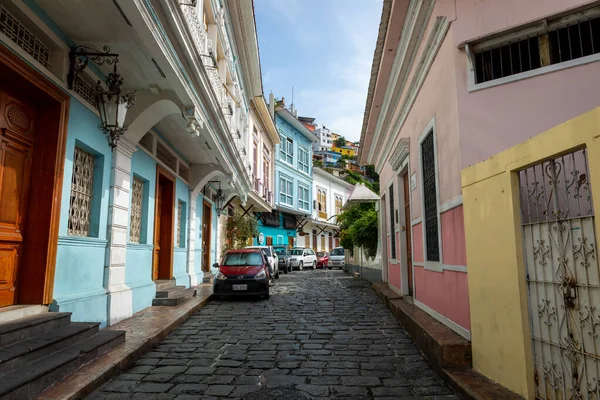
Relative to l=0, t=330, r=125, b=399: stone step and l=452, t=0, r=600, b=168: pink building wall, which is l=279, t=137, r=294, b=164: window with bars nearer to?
l=452, t=0, r=600, b=168: pink building wall

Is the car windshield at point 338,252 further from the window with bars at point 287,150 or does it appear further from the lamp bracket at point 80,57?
the lamp bracket at point 80,57

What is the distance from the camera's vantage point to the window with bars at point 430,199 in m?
6.05

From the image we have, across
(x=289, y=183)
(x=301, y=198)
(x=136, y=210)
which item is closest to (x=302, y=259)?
(x=289, y=183)

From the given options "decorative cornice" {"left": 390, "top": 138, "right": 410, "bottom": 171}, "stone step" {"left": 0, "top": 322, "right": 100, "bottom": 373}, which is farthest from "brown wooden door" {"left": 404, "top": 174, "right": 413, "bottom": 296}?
"stone step" {"left": 0, "top": 322, "right": 100, "bottom": 373}

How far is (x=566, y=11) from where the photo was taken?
4.38 meters

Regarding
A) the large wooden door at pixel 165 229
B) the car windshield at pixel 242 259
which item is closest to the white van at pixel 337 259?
the car windshield at pixel 242 259

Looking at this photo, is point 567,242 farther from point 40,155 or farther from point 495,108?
point 40,155

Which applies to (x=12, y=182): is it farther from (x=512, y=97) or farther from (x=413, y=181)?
(x=413, y=181)

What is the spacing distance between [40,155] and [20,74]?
1.09 metres

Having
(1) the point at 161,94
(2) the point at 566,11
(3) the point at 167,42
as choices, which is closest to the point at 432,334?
(2) the point at 566,11

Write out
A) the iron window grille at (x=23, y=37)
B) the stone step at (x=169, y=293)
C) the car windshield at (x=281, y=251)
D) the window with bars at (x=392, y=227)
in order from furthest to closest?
the car windshield at (x=281, y=251) → the window with bars at (x=392, y=227) → the stone step at (x=169, y=293) → the iron window grille at (x=23, y=37)

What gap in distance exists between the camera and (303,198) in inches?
1328

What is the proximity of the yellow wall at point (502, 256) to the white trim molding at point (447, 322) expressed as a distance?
421 millimetres

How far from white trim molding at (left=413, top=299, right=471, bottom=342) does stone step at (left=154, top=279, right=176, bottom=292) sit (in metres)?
5.70
